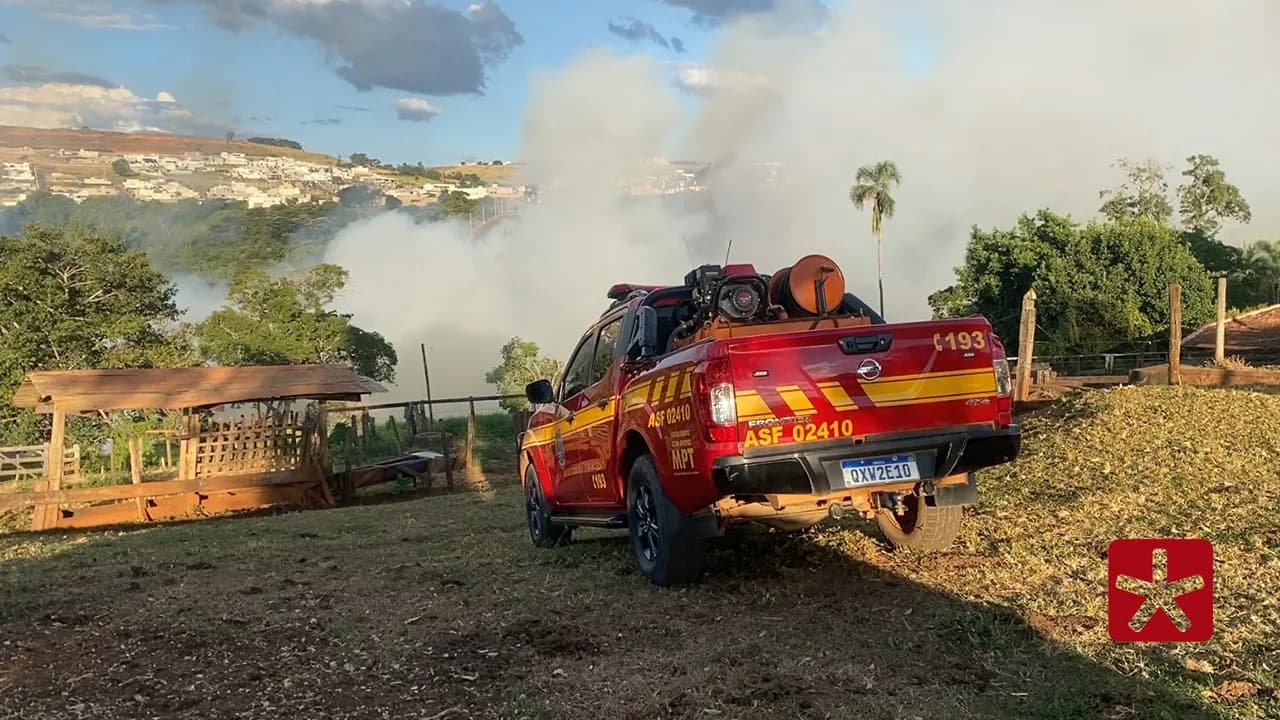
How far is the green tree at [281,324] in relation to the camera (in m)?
40.5

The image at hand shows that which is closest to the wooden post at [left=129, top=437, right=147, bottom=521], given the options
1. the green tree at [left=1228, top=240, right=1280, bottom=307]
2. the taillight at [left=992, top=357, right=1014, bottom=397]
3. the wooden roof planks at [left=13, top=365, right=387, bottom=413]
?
the wooden roof planks at [left=13, top=365, right=387, bottom=413]

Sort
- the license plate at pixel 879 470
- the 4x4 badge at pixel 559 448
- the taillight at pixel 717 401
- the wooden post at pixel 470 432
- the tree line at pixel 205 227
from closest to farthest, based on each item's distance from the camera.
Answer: the taillight at pixel 717 401
the license plate at pixel 879 470
the 4x4 badge at pixel 559 448
the wooden post at pixel 470 432
the tree line at pixel 205 227

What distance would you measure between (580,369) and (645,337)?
1.48 metres

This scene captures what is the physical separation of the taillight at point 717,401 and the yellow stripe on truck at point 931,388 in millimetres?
739

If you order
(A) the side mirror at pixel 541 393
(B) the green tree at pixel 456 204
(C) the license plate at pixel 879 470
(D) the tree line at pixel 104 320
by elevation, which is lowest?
(C) the license plate at pixel 879 470

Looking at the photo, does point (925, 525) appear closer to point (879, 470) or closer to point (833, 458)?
point (879, 470)

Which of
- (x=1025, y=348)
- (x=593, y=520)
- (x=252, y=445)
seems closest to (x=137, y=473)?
(x=252, y=445)

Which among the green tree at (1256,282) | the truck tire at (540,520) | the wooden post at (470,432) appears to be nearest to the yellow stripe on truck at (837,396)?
the truck tire at (540,520)

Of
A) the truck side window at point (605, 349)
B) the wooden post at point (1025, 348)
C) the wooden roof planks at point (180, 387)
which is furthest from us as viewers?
the wooden roof planks at point (180, 387)

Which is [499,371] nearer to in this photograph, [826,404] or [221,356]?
[221,356]

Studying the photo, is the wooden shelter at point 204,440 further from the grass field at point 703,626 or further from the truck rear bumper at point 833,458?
the truck rear bumper at point 833,458

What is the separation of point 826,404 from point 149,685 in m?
3.59

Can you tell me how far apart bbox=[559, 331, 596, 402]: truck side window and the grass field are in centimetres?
128

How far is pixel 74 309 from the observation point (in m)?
35.9
